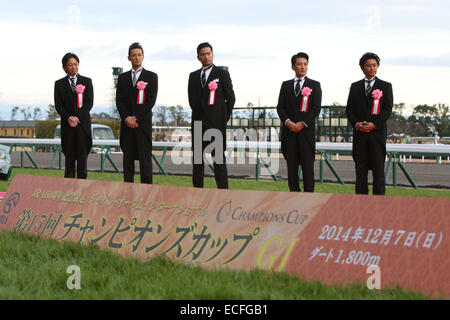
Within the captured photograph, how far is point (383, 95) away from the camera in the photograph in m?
6.74

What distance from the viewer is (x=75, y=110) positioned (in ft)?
25.8

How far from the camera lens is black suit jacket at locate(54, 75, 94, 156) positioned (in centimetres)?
785

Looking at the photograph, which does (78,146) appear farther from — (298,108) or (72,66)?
(298,108)

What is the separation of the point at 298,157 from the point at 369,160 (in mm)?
753

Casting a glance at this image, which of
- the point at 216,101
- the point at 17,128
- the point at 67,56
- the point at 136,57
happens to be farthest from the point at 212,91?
the point at 17,128

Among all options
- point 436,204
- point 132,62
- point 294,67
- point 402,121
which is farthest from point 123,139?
point 402,121

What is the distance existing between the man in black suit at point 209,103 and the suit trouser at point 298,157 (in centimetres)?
72

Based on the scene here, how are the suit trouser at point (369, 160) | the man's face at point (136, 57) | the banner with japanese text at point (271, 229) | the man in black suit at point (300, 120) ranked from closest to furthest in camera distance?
the banner with japanese text at point (271, 229)
the suit trouser at point (369, 160)
the man in black suit at point (300, 120)
the man's face at point (136, 57)

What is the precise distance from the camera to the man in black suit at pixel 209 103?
269 inches

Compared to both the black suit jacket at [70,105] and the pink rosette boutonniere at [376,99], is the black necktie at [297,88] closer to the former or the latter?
the pink rosette boutonniere at [376,99]

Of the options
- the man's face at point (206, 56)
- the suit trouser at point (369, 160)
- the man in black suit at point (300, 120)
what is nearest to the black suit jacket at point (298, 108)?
the man in black suit at point (300, 120)

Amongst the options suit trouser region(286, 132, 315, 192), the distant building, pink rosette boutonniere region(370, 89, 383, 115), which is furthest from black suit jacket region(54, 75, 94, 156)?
the distant building

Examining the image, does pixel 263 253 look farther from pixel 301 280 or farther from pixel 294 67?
pixel 294 67
